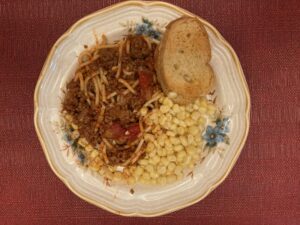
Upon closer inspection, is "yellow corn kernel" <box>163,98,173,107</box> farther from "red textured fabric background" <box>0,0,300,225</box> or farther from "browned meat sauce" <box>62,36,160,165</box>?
"red textured fabric background" <box>0,0,300,225</box>

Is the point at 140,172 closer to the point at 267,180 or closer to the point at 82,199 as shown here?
the point at 82,199

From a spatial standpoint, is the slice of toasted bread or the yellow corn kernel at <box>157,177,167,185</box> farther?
the yellow corn kernel at <box>157,177,167,185</box>

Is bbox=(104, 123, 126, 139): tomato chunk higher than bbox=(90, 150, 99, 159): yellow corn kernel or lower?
higher

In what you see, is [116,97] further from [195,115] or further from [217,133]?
[217,133]

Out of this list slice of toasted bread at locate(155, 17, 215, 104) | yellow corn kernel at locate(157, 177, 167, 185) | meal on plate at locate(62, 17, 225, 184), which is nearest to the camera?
slice of toasted bread at locate(155, 17, 215, 104)

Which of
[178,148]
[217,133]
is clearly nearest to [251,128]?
[217,133]

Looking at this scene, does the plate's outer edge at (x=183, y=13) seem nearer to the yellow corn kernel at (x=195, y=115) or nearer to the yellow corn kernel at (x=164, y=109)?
the yellow corn kernel at (x=195, y=115)

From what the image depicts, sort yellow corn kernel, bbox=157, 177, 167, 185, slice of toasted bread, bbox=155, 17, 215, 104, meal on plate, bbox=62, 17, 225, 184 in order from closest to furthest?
slice of toasted bread, bbox=155, 17, 215, 104
meal on plate, bbox=62, 17, 225, 184
yellow corn kernel, bbox=157, 177, 167, 185

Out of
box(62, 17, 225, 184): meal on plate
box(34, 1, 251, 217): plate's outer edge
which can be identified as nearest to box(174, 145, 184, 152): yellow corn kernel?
box(62, 17, 225, 184): meal on plate

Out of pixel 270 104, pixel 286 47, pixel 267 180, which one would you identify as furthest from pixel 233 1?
pixel 267 180
